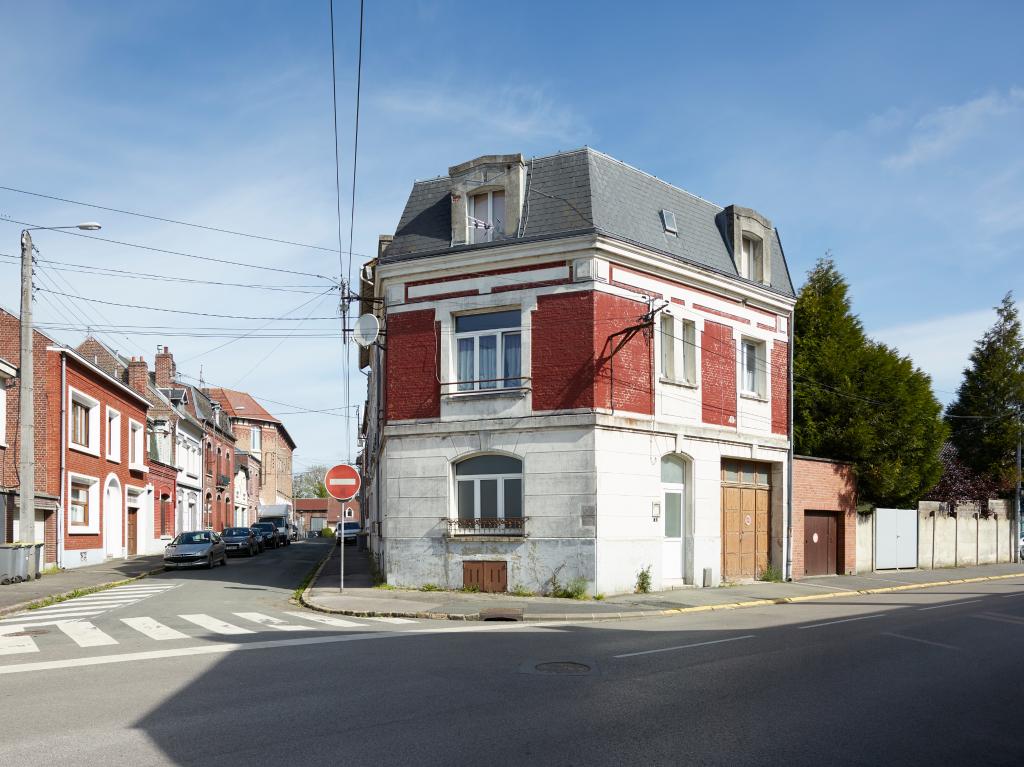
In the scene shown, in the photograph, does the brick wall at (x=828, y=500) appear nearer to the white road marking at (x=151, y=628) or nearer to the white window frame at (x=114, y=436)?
the white road marking at (x=151, y=628)

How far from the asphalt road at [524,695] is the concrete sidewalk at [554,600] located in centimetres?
167

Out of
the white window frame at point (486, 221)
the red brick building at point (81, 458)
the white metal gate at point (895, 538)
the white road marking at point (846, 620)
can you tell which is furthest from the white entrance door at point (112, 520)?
the white metal gate at point (895, 538)

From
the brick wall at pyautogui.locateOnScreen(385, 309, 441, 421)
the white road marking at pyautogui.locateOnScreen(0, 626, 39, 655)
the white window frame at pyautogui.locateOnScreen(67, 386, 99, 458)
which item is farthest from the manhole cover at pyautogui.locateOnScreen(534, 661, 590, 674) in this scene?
the white window frame at pyautogui.locateOnScreen(67, 386, 99, 458)

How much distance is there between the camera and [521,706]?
8.15 m

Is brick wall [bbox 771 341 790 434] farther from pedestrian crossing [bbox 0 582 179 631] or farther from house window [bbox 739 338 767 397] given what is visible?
pedestrian crossing [bbox 0 582 179 631]

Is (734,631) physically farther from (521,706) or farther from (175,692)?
(175,692)

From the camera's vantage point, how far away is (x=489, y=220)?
20.7m

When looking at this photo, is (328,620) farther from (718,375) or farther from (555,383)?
(718,375)

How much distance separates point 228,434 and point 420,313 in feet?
161

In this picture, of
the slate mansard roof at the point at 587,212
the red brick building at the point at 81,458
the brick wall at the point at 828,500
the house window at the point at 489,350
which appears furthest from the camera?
the red brick building at the point at 81,458

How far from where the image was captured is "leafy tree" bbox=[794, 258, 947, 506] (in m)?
28.0

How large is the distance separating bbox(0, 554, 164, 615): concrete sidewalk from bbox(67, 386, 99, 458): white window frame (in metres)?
4.05

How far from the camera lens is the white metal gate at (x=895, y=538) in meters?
28.8

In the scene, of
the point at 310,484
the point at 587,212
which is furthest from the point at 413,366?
the point at 310,484
